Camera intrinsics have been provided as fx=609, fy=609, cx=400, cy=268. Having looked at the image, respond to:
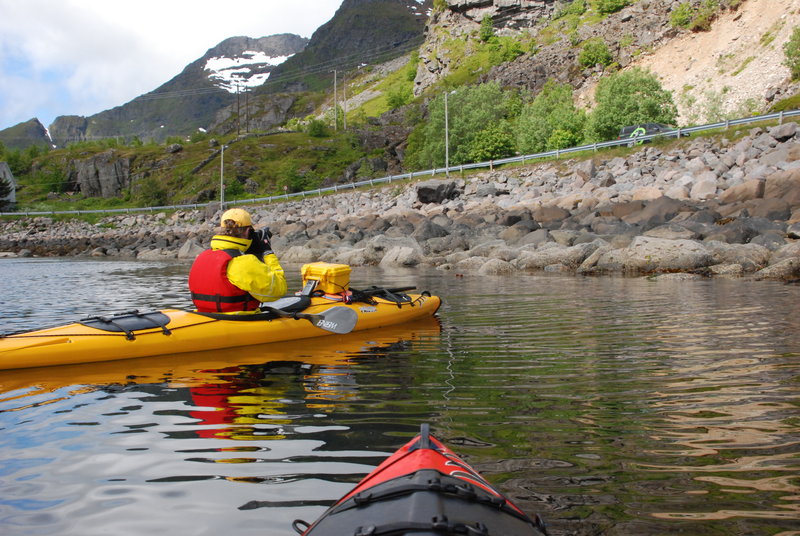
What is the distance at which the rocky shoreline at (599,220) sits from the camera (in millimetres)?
15570

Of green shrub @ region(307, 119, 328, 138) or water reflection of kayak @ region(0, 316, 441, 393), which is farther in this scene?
green shrub @ region(307, 119, 328, 138)

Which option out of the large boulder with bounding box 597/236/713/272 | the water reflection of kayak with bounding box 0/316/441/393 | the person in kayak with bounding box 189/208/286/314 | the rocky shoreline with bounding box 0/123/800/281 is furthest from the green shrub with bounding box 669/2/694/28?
the person in kayak with bounding box 189/208/286/314

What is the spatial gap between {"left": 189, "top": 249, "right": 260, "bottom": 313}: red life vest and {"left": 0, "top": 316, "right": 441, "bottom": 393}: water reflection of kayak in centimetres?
58

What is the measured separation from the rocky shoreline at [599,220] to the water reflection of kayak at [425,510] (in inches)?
529

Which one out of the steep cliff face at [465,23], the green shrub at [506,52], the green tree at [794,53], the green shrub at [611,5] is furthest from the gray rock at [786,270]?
the steep cliff face at [465,23]

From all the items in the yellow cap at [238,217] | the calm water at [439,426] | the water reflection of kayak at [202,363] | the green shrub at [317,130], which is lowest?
the calm water at [439,426]

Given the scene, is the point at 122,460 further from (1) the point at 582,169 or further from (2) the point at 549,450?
(1) the point at 582,169

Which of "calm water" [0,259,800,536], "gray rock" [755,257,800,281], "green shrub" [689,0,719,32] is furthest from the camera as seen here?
"green shrub" [689,0,719,32]

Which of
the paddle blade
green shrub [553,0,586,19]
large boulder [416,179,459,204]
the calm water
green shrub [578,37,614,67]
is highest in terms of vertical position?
green shrub [553,0,586,19]

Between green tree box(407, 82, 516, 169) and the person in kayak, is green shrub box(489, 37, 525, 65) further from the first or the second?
the person in kayak

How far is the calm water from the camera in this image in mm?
3133

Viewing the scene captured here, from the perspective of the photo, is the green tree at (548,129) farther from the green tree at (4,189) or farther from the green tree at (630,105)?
the green tree at (4,189)

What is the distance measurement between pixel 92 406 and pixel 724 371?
5823 mm

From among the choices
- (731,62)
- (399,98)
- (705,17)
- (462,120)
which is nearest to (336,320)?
(462,120)
